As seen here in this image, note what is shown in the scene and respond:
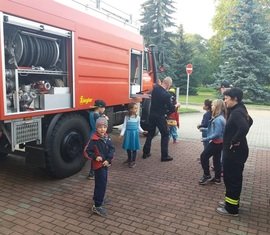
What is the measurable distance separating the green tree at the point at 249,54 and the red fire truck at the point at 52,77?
18.3 metres

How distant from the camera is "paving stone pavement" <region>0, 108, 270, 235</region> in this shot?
12.9ft

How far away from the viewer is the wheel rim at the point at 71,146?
18.1ft

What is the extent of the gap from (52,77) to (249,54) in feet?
68.3

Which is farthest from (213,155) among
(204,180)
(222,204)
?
(222,204)

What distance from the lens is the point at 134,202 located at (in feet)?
15.3

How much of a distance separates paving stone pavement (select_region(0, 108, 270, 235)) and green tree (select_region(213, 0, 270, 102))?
17.7 meters

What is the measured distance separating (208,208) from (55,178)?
2.61 m

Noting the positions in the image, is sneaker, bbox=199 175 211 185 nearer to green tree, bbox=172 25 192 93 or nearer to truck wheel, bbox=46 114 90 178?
truck wheel, bbox=46 114 90 178

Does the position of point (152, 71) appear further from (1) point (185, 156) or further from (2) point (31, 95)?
(2) point (31, 95)

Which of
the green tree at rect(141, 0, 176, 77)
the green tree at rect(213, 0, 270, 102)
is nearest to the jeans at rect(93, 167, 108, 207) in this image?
the green tree at rect(213, 0, 270, 102)

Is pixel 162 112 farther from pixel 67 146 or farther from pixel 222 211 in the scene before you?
pixel 222 211

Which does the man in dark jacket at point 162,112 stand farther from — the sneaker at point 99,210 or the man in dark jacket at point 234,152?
the sneaker at point 99,210

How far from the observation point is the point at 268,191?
5.34 metres

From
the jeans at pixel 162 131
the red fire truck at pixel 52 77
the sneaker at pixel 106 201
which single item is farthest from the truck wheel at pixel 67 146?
the jeans at pixel 162 131
